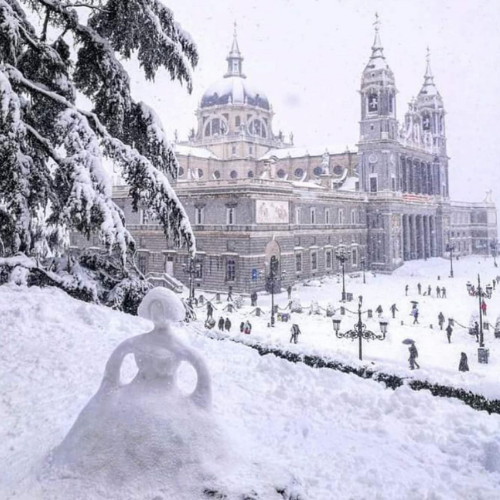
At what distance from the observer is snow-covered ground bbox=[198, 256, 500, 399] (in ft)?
32.0

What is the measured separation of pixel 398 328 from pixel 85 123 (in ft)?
64.4

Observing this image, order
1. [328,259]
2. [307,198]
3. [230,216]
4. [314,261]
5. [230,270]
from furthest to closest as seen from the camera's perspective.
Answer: [328,259] → [314,261] → [307,198] → [230,216] → [230,270]

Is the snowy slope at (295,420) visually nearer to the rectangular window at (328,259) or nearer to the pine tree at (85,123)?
the pine tree at (85,123)

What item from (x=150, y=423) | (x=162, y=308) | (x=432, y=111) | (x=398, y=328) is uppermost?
(x=432, y=111)

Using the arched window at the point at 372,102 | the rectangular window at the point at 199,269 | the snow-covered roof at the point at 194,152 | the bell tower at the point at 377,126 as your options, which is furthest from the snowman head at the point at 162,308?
the snow-covered roof at the point at 194,152

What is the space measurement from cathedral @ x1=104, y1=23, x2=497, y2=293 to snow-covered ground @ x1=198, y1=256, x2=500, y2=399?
2993mm

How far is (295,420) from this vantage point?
20.7 feet

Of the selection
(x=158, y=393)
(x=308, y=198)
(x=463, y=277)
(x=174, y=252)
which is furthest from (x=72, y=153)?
(x=463, y=277)

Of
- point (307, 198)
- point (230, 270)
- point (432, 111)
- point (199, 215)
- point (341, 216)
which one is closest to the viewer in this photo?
point (230, 270)

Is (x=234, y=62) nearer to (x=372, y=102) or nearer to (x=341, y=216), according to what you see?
(x=372, y=102)

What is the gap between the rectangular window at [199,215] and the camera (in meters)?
36.7

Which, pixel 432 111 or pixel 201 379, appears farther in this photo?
pixel 432 111

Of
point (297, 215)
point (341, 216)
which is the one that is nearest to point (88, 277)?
point (297, 215)

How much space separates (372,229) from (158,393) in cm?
4816
